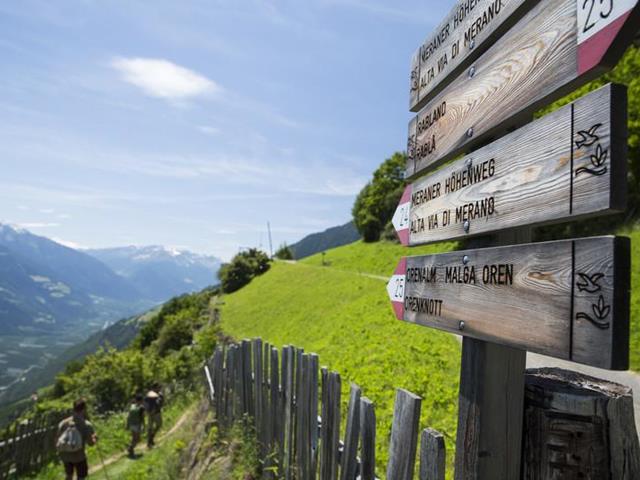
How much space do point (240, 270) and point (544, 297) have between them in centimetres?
4979

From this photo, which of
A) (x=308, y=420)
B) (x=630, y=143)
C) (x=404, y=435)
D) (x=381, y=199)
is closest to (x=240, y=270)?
(x=381, y=199)

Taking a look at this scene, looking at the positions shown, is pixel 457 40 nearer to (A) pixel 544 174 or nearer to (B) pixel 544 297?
(A) pixel 544 174

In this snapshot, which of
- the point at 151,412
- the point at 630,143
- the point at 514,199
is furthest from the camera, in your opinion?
the point at 630,143

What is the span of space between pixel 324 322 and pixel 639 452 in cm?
1789

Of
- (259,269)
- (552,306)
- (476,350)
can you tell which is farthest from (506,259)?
(259,269)

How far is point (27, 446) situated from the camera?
1357 cm

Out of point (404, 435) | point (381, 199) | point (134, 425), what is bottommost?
point (134, 425)

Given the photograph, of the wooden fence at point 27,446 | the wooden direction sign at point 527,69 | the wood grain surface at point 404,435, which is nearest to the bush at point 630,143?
the wooden direction sign at point 527,69

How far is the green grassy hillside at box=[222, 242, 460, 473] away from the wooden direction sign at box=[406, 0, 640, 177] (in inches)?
151

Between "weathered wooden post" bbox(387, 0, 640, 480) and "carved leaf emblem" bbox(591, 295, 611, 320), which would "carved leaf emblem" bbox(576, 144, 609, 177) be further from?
"carved leaf emblem" bbox(591, 295, 611, 320)

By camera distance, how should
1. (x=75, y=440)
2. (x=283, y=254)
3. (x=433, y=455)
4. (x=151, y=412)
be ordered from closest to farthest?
(x=433, y=455) → (x=75, y=440) → (x=151, y=412) → (x=283, y=254)

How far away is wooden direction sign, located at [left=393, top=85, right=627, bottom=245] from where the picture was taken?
1.44 meters

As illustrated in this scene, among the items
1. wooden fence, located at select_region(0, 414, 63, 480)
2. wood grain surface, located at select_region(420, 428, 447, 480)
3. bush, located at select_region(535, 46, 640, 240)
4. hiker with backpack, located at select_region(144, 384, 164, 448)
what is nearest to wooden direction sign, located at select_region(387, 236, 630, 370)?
wood grain surface, located at select_region(420, 428, 447, 480)

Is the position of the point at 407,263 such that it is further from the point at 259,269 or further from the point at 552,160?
the point at 259,269
